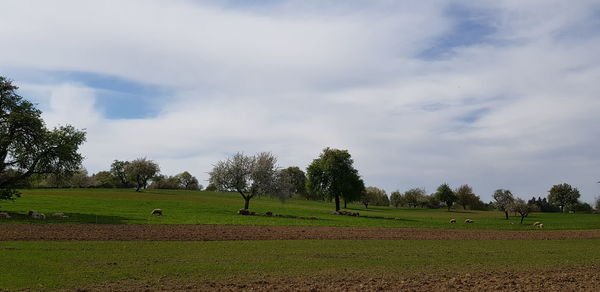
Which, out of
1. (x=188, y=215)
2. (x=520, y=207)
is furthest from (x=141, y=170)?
(x=520, y=207)

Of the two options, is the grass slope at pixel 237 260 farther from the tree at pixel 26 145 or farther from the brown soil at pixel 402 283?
the tree at pixel 26 145

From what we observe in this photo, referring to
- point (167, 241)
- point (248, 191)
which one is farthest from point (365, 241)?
point (248, 191)

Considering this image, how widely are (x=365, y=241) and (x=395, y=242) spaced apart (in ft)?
7.18

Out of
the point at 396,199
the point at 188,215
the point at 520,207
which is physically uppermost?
the point at 396,199

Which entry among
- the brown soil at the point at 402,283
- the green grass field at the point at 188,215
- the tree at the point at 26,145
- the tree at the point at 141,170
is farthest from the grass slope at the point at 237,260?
the tree at the point at 141,170

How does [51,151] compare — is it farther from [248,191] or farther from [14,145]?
[248,191]

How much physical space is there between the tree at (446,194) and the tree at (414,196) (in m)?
24.8

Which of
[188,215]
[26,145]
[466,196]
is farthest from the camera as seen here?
[466,196]

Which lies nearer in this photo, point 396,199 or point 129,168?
point 129,168

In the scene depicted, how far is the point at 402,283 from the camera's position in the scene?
18.4 metres

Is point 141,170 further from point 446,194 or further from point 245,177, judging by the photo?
point 446,194

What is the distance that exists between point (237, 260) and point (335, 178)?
214 ft

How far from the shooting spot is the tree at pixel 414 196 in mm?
169750

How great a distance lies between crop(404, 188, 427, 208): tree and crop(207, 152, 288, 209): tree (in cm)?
10739
